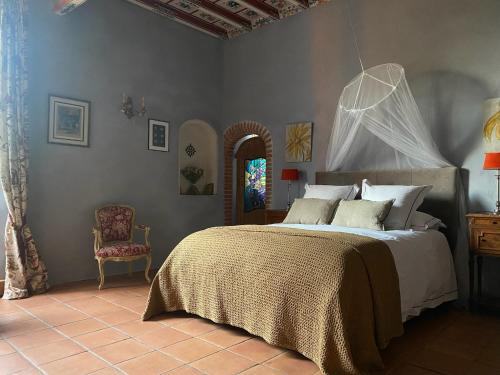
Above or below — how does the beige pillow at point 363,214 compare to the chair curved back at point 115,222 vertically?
above

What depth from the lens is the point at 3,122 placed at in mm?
3791

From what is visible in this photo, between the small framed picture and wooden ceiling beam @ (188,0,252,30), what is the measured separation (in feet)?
6.25

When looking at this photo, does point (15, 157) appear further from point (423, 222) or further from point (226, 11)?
point (423, 222)

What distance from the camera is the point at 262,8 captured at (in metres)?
5.12

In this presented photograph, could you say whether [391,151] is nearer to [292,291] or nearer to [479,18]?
[479,18]

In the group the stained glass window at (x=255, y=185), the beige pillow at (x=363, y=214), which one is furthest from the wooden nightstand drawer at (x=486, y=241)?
the stained glass window at (x=255, y=185)

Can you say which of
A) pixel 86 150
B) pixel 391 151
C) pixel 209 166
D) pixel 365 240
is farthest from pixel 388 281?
pixel 209 166

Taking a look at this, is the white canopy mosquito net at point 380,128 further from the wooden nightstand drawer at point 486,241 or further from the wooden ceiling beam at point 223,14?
the wooden ceiling beam at point 223,14

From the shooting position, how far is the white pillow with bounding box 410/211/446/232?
138 inches

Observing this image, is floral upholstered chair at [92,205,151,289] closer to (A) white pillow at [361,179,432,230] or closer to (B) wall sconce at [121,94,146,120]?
(B) wall sconce at [121,94,146,120]

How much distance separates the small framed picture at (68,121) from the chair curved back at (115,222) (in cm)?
79

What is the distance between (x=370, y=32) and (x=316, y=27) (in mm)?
758

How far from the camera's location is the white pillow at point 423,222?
3.49m

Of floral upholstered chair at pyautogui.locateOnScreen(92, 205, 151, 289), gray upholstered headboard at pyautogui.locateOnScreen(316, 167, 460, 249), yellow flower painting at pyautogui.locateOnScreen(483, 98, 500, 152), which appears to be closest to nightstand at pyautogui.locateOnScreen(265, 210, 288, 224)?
gray upholstered headboard at pyautogui.locateOnScreen(316, 167, 460, 249)
